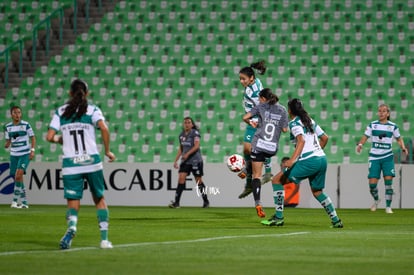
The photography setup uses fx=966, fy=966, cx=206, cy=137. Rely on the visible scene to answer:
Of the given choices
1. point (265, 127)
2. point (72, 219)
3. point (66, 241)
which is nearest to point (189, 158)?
point (265, 127)

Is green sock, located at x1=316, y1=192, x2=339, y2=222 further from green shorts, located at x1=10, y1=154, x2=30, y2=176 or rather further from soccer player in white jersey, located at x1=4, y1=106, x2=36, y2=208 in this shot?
green shorts, located at x1=10, y1=154, x2=30, y2=176

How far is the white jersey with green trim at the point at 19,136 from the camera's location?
22.0 metres

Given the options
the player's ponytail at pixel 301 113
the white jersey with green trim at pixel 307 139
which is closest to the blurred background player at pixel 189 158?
the white jersey with green trim at pixel 307 139

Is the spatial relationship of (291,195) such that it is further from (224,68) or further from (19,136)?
(19,136)

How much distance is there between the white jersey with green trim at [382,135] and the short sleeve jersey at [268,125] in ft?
19.0

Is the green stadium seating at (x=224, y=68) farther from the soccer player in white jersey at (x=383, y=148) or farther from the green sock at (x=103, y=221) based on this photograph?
the green sock at (x=103, y=221)

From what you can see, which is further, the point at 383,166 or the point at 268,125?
the point at 383,166

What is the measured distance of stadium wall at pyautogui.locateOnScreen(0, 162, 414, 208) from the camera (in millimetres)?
24938

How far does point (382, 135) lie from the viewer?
21.2 m

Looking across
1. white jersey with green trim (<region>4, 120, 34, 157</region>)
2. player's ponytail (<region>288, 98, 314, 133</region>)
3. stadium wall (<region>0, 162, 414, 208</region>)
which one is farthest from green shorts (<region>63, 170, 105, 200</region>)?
stadium wall (<region>0, 162, 414, 208</region>)

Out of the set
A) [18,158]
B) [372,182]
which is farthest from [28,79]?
[372,182]

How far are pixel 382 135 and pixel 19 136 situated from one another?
26.9 feet

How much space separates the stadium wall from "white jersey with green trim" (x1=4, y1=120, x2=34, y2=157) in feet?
12.4

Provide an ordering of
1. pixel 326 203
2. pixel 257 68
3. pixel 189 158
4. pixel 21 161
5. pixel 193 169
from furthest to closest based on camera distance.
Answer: pixel 193 169 → pixel 189 158 → pixel 21 161 → pixel 257 68 → pixel 326 203
